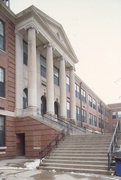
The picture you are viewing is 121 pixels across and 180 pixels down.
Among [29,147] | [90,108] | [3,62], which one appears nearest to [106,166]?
[29,147]

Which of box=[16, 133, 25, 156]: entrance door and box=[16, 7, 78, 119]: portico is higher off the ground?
box=[16, 7, 78, 119]: portico

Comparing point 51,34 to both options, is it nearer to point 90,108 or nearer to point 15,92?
point 15,92

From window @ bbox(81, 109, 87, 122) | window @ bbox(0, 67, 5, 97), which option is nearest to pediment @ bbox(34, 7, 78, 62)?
window @ bbox(0, 67, 5, 97)

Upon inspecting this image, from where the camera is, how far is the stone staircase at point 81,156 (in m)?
11.1

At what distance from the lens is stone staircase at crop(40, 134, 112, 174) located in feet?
36.3

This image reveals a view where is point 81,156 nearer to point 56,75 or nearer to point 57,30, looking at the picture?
point 56,75

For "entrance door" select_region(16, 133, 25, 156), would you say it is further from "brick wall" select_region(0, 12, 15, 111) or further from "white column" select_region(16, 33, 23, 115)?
"brick wall" select_region(0, 12, 15, 111)

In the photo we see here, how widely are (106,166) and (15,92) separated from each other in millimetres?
10588

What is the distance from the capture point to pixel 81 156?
12.6 metres

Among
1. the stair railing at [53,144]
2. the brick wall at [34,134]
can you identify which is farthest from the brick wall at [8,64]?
the stair railing at [53,144]

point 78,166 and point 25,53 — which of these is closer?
point 78,166

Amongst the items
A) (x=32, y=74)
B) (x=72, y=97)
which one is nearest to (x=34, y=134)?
(x=32, y=74)

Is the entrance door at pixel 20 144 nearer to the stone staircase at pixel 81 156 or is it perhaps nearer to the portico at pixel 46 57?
the portico at pixel 46 57

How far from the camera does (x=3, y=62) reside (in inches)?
685
